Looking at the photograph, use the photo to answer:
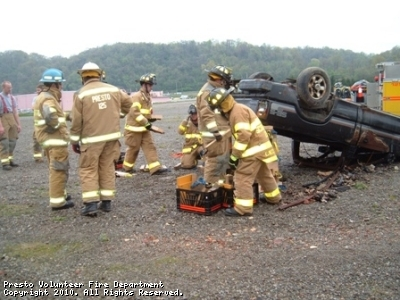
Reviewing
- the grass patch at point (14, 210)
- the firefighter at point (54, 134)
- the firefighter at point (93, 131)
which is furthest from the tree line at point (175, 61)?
the firefighter at point (93, 131)

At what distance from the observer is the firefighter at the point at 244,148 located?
5.64 meters

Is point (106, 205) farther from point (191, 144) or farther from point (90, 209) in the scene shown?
point (191, 144)

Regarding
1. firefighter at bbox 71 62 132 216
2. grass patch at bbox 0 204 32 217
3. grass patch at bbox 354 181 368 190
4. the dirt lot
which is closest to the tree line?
grass patch at bbox 0 204 32 217

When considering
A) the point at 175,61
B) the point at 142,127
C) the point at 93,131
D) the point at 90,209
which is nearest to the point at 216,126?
the point at 93,131

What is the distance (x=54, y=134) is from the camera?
6.23 meters

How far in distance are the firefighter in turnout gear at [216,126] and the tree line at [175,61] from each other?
7288cm

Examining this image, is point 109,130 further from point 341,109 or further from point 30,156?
point 30,156

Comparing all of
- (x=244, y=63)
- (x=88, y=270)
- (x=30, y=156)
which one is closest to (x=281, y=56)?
(x=244, y=63)

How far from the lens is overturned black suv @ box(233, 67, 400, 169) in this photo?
6945 millimetres

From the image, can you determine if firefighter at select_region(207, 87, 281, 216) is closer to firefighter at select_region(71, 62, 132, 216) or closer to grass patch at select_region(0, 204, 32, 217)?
firefighter at select_region(71, 62, 132, 216)

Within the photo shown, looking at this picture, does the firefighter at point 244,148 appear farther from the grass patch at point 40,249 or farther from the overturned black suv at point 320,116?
the grass patch at point 40,249

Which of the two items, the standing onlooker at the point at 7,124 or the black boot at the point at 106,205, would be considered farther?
the standing onlooker at the point at 7,124

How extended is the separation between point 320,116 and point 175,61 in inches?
4155

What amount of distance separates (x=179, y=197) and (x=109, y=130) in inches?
50.7
